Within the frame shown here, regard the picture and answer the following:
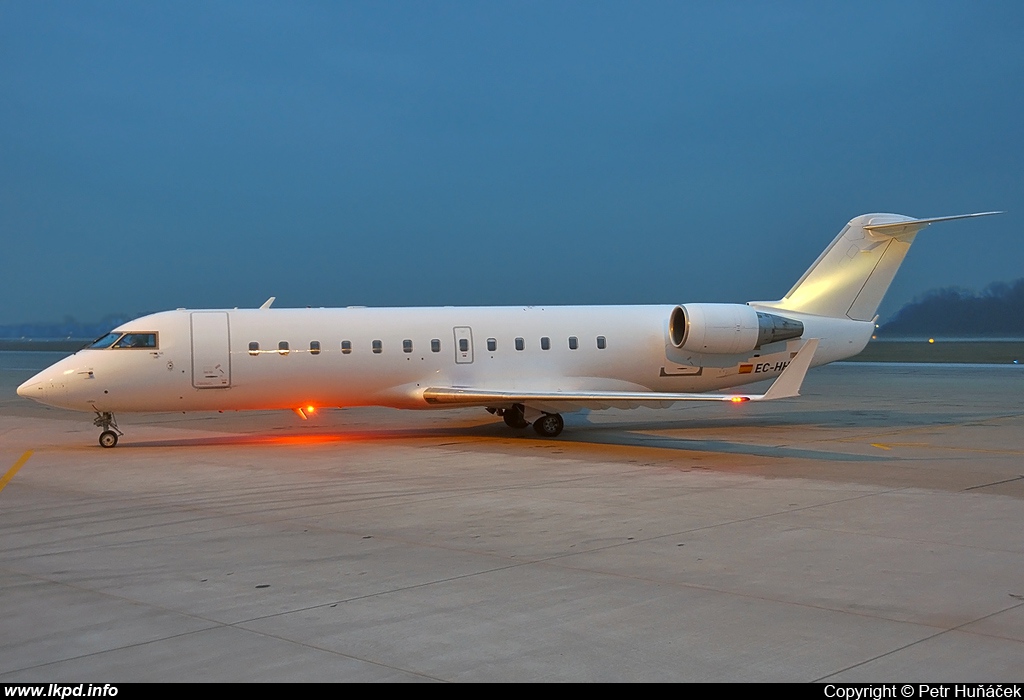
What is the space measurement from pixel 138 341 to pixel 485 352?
20.8ft

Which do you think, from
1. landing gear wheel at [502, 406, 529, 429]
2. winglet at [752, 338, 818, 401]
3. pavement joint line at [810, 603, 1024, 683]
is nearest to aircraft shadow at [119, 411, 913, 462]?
landing gear wheel at [502, 406, 529, 429]

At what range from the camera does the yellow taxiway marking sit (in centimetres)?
1410

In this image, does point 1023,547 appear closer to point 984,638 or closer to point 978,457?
point 984,638

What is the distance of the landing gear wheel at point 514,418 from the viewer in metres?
19.9

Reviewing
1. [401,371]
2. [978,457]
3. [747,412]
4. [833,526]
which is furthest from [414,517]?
[747,412]

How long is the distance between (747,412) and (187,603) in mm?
18692

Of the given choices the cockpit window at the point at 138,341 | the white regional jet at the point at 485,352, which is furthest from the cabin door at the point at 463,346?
the cockpit window at the point at 138,341

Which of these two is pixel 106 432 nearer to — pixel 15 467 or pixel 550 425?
pixel 15 467

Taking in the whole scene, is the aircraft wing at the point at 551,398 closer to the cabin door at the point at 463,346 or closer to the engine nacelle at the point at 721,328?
the cabin door at the point at 463,346

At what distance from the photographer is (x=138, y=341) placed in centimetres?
1772

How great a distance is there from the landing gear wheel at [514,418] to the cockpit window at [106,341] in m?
7.50

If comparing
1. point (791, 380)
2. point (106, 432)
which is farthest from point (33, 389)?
point (791, 380)

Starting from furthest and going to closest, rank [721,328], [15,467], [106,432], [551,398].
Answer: [721,328] → [106,432] → [551,398] → [15,467]
